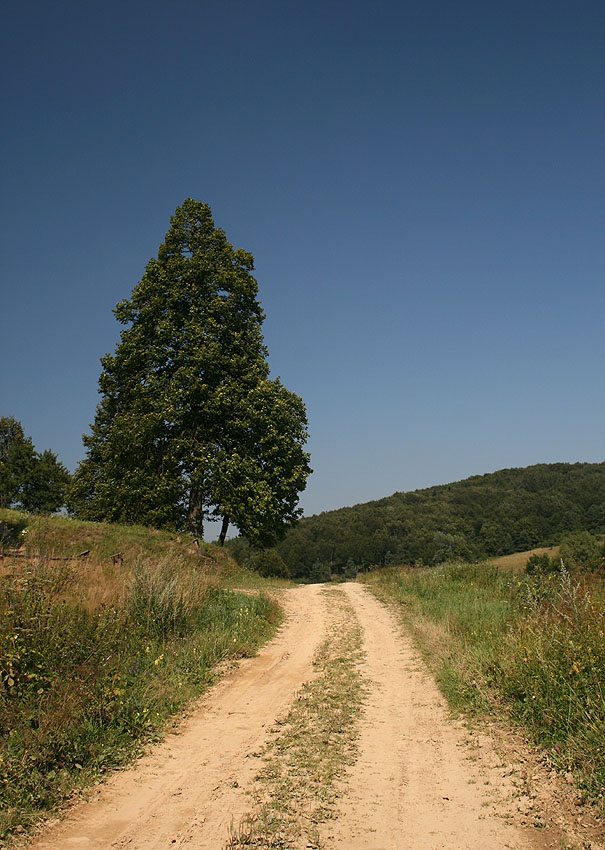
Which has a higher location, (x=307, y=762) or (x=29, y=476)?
(x=29, y=476)

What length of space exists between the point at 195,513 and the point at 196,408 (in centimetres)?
439

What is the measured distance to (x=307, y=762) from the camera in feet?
16.4

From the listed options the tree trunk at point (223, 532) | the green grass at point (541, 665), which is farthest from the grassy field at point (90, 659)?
the tree trunk at point (223, 532)

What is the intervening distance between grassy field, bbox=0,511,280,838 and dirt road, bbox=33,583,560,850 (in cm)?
35

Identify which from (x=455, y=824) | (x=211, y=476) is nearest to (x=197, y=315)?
(x=211, y=476)

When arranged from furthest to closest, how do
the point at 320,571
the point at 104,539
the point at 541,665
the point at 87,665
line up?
the point at 320,571
the point at 104,539
the point at 87,665
the point at 541,665

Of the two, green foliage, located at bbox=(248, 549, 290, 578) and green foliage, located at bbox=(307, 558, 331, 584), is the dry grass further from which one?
Result: green foliage, located at bbox=(307, 558, 331, 584)

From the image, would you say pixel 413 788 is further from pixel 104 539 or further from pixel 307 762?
pixel 104 539

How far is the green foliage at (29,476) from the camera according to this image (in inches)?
1757

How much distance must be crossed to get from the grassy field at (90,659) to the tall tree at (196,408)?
925cm

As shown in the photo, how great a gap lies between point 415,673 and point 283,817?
4.67 metres

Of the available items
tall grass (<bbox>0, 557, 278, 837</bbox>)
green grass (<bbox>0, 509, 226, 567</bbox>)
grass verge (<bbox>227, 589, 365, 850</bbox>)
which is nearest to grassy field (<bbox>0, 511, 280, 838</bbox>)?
A: tall grass (<bbox>0, 557, 278, 837</bbox>)

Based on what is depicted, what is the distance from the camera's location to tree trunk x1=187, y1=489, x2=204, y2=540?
21.5 m

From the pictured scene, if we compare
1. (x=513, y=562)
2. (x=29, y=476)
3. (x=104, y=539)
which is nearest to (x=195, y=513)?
(x=104, y=539)
